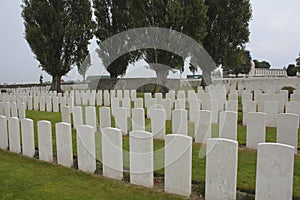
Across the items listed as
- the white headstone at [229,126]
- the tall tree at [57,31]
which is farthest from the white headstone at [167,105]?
the tall tree at [57,31]

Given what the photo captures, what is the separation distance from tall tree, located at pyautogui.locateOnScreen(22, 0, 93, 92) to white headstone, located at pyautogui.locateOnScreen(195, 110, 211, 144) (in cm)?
1752

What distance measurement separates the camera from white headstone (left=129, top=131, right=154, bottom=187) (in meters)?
3.51

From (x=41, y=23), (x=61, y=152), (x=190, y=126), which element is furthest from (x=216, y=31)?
(x=61, y=152)

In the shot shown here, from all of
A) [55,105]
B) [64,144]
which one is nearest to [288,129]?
[64,144]

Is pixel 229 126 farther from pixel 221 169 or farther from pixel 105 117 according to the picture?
pixel 105 117

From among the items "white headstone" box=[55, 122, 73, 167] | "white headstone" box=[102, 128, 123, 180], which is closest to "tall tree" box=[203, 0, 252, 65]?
"white headstone" box=[55, 122, 73, 167]

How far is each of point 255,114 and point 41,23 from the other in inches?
774

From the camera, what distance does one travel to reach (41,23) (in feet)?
67.3

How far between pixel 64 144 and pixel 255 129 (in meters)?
3.58

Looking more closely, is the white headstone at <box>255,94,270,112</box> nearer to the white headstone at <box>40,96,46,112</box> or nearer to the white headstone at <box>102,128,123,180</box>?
the white headstone at <box>102,128,123,180</box>

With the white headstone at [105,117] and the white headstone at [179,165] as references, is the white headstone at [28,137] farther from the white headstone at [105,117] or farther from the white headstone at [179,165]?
the white headstone at [179,165]

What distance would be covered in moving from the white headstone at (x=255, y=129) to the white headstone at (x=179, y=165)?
240cm

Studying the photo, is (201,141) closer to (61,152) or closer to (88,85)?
(61,152)

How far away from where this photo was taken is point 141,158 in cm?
361
